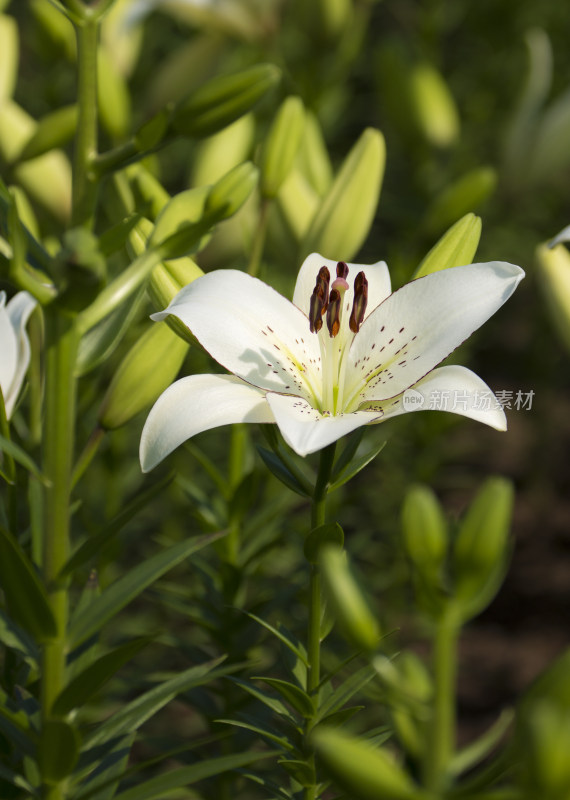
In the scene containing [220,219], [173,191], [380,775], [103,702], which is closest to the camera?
[380,775]

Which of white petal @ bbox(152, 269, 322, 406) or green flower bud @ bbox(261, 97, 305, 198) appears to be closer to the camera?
white petal @ bbox(152, 269, 322, 406)

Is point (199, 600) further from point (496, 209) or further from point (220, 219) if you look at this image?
point (496, 209)

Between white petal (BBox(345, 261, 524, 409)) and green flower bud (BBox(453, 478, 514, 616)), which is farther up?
white petal (BBox(345, 261, 524, 409))

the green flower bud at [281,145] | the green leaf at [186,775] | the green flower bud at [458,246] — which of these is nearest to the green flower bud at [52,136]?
the green flower bud at [281,145]

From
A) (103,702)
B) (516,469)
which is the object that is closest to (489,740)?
(103,702)

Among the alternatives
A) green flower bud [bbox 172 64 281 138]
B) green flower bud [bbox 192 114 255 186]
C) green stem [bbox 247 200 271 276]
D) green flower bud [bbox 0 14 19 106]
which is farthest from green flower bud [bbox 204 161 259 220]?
green flower bud [bbox 0 14 19 106]

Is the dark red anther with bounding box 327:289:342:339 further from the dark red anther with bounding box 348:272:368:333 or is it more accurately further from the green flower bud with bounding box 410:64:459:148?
the green flower bud with bounding box 410:64:459:148

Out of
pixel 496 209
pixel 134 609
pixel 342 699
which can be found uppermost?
pixel 496 209
